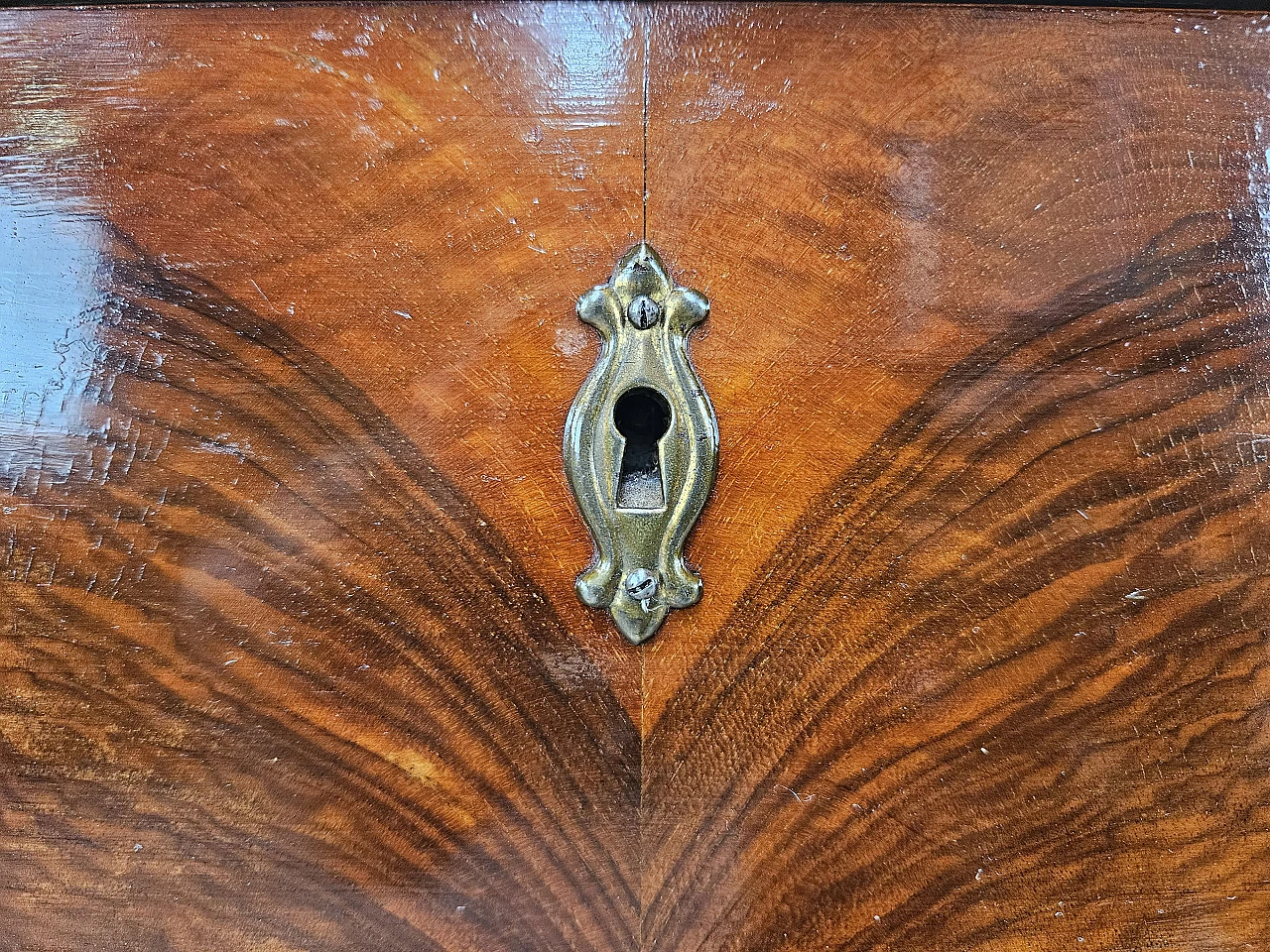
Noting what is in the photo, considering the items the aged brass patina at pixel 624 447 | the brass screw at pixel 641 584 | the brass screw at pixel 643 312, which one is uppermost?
the brass screw at pixel 643 312

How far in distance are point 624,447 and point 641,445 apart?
0.01 meters

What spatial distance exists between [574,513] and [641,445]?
4 cm

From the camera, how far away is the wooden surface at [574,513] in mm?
341

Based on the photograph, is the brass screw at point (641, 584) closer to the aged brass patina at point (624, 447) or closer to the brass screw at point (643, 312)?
the aged brass patina at point (624, 447)

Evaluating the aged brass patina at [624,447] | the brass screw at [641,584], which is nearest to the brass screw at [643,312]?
the aged brass patina at [624,447]

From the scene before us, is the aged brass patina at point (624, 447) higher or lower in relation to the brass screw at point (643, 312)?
lower

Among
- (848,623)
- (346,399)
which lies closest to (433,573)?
(346,399)

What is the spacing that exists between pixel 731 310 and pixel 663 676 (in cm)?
17

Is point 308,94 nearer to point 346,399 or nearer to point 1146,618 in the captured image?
point 346,399

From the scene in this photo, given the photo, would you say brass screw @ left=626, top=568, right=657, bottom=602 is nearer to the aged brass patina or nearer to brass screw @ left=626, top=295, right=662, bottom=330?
the aged brass patina

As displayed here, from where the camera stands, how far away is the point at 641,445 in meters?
0.36

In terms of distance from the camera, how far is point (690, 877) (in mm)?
343

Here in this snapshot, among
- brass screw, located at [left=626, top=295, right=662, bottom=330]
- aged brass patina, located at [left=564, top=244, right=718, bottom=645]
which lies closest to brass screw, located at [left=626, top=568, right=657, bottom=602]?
aged brass patina, located at [left=564, top=244, right=718, bottom=645]

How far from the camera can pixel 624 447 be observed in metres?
0.35
